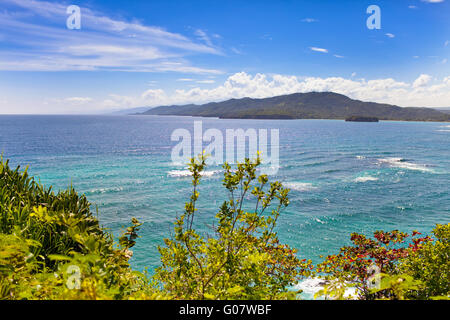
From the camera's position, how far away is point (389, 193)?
33844 mm

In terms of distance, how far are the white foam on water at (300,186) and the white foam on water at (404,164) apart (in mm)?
23189

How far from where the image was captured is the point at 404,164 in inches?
2031

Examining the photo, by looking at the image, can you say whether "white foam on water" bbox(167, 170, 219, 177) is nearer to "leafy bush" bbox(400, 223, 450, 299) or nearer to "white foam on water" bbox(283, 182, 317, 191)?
"white foam on water" bbox(283, 182, 317, 191)

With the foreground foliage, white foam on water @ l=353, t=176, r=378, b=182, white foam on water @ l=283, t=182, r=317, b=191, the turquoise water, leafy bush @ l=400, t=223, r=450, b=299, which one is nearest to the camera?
the foreground foliage

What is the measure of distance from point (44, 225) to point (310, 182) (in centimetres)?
3663

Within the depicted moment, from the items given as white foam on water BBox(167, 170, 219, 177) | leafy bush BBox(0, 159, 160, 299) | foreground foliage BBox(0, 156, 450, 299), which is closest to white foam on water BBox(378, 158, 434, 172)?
white foam on water BBox(167, 170, 219, 177)

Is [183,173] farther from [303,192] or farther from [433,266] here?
A: [433,266]

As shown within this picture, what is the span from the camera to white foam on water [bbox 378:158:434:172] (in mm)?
47812

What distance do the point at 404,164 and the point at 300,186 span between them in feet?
92.0

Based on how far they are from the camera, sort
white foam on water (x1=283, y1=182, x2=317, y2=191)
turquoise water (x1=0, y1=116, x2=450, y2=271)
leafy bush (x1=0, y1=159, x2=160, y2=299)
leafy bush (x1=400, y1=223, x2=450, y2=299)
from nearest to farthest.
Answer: leafy bush (x1=0, y1=159, x2=160, y2=299) < leafy bush (x1=400, y1=223, x2=450, y2=299) < turquoise water (x1=0, y1=116, x2=450, y2=271) < white foam on water (x1=283, y1=182, x2=317, y2=191)

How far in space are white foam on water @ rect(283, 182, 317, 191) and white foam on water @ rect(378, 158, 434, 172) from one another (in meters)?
23.2
